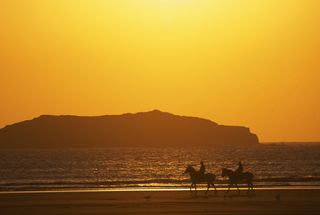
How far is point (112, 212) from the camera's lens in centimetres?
3344

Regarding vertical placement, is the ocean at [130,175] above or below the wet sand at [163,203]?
above

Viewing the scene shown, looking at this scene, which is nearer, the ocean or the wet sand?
the wet sand

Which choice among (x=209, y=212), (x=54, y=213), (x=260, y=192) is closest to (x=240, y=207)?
(x=209, y=212)

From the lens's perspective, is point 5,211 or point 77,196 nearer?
point 5,211

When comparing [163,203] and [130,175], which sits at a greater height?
[130,175]

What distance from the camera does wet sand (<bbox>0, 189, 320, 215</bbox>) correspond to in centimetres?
3369

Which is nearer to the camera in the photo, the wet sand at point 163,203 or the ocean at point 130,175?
the wet sand at point 163,203

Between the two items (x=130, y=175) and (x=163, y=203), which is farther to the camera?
(x=130, y=175)

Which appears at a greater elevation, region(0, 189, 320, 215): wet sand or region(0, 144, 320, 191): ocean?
region(0, 144, 320, 191): ocean

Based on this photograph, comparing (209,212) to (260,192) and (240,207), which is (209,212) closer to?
(240,207)

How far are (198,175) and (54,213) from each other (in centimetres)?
1121

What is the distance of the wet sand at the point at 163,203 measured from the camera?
3369cm

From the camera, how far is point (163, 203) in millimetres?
37406

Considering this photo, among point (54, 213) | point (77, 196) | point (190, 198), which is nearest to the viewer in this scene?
point (54, 213)
